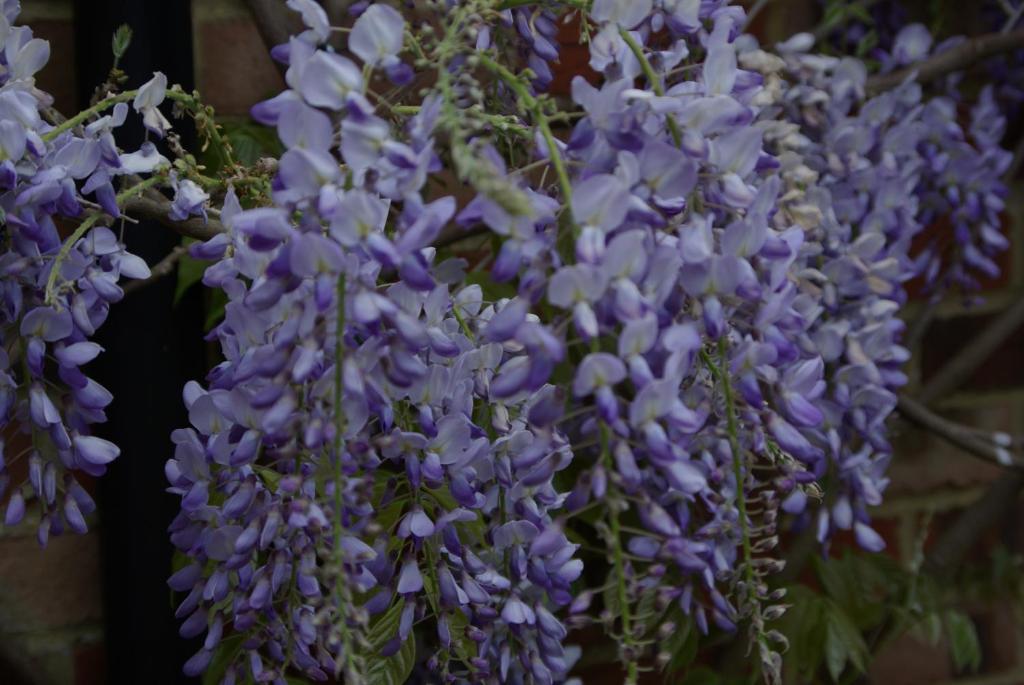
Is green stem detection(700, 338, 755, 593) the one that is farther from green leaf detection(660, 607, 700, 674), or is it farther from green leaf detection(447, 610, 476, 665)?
green leaf detection(660, 607, 700, 674)

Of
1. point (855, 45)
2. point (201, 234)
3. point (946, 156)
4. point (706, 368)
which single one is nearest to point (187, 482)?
point (201, 234)

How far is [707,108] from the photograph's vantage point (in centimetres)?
56

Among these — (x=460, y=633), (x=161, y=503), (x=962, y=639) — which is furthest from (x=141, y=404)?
(x=962, y=639)

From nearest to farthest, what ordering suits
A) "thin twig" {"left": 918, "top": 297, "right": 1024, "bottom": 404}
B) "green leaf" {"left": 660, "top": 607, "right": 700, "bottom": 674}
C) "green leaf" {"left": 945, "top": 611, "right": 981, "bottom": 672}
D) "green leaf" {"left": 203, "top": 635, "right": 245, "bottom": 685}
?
"green leaf" {"left": 203, "top": 635, "right": 245, "bottom": 685} → "green leaf" {"left": 660, "top": 607, "right": 700, "bottom": 674} → "green leaf" {"left": 945, "top": 611, "right": 981, "bottom": 672} → "thin twig" {"left": 918, "top": 297, "right": 1024, "bottom": 404}

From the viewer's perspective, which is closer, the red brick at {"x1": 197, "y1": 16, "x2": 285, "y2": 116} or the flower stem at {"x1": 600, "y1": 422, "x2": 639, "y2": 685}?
the flower stem at {"x1": 600, "y1": 422, "x2": 639, "y2": 685}

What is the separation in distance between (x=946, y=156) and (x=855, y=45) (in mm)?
210

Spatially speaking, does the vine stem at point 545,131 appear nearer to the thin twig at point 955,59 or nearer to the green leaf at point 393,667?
the green leaf at point 393,667

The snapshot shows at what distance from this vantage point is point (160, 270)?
82cm

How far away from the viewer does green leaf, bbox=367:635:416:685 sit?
0.69m

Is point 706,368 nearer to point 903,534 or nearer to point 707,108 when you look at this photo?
point 707,108

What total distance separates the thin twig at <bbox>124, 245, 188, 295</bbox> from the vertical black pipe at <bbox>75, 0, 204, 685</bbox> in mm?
11

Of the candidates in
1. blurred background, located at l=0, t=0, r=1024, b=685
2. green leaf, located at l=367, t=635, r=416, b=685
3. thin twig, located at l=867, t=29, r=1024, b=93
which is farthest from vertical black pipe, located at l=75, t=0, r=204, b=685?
thin twig, located at l=867, t=29, r=1024, b=93

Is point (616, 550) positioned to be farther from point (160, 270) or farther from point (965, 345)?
point (965, 345)

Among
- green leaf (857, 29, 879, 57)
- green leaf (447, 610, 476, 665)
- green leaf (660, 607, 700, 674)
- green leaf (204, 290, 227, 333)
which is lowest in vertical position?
green leaf (660, 607, 700, 674)
